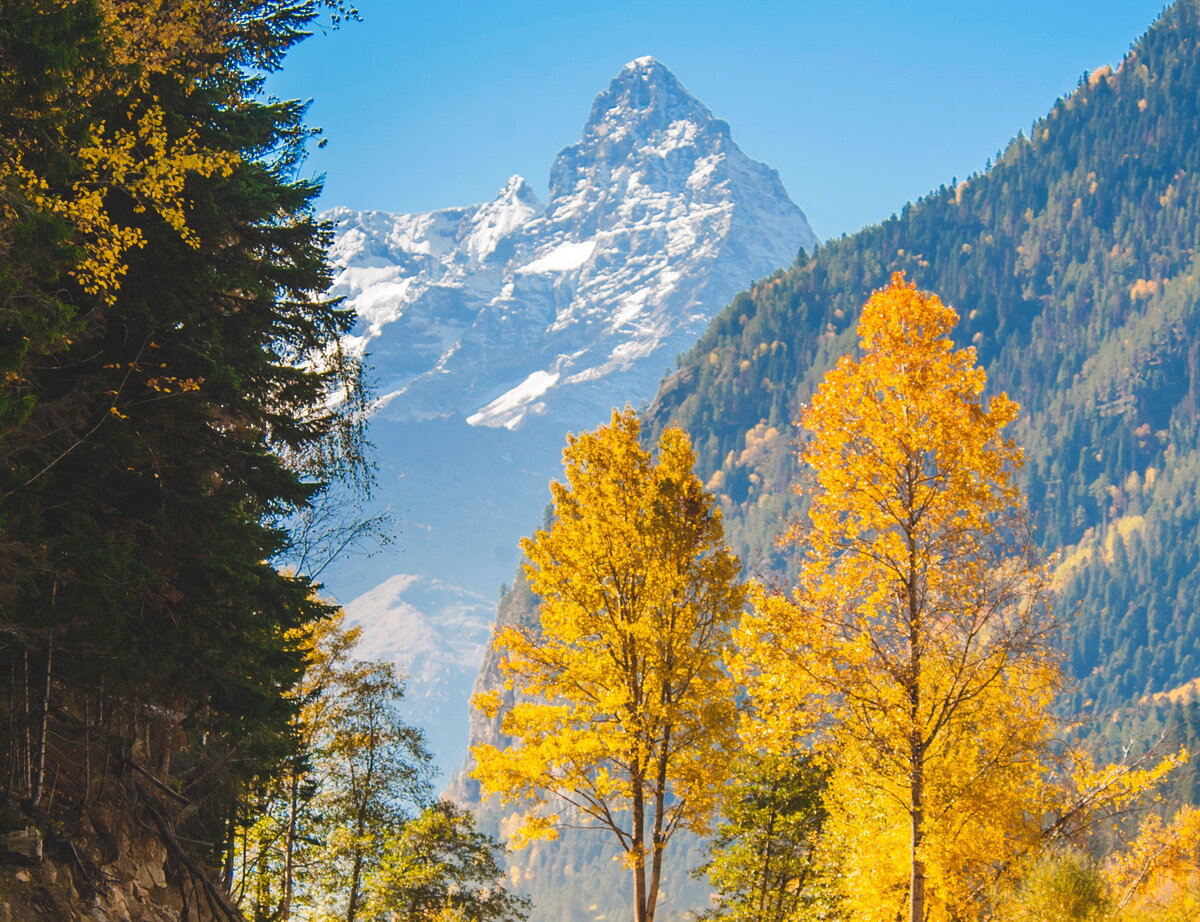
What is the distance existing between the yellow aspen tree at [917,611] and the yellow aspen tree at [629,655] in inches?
92.4

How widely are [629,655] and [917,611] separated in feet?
16.1

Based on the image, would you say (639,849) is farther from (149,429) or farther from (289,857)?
(289,857)

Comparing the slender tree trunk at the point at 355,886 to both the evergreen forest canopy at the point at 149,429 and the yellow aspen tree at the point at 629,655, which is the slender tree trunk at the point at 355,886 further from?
the yellow aspen tree at the point at 629,655

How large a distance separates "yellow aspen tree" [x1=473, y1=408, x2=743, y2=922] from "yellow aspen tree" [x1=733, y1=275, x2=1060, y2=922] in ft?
7.70

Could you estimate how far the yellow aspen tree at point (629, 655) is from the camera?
663 inches

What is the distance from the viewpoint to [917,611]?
14.4 m

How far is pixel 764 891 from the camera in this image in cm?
2452

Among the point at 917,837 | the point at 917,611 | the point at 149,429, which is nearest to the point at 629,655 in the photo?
the point at 917,611

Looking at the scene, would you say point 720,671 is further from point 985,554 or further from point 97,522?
point 97,522

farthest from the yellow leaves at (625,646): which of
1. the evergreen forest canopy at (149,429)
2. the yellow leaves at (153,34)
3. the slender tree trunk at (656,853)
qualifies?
the yellow leaves at (153,34)

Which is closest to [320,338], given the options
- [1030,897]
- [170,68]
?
[170,68]

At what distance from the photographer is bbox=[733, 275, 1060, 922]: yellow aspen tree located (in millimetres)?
14062

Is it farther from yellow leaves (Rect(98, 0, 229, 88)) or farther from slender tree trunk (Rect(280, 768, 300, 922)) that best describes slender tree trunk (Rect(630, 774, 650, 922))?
yellow leaves (Rect(98, 0, 229, 88))

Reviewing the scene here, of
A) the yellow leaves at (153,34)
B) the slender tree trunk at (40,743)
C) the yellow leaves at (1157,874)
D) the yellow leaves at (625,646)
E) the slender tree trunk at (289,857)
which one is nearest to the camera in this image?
the slender tree trunk at (40,743)
